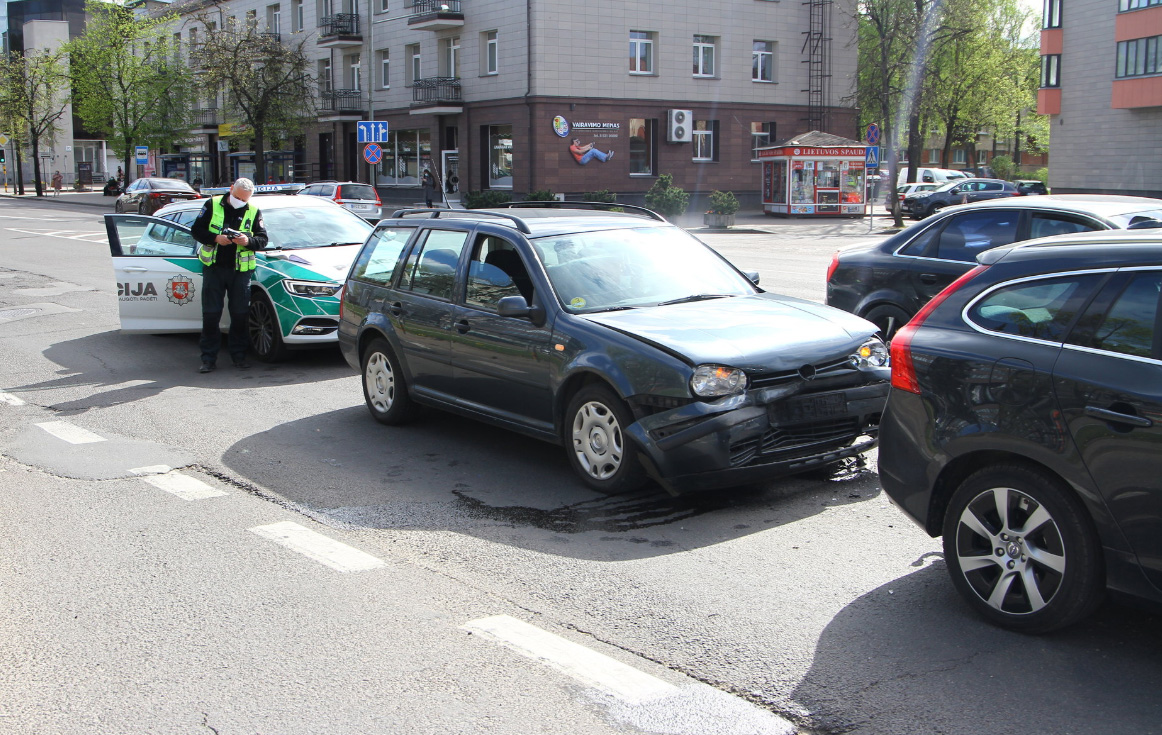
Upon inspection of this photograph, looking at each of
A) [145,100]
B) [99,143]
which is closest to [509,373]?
[145,100]

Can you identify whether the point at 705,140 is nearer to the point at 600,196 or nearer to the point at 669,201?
the point at 600,196

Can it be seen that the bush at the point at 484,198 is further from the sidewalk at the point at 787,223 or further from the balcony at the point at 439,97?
the sidewalk at the point at 787,223

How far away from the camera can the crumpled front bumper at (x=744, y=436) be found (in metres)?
5.69

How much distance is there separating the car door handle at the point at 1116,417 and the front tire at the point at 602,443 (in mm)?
2526

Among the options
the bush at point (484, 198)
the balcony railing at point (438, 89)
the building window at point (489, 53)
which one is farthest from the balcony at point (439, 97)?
the bush at point (484, 198)

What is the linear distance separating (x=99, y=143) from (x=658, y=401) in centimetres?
10438

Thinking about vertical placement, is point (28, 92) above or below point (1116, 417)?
above

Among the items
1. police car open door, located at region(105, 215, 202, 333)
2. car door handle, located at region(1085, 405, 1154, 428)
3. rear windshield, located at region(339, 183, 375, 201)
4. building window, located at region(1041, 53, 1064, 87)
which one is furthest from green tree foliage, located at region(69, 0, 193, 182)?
car door handle, located at region(1085, 405, 1154, 428)

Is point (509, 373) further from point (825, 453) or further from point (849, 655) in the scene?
point (849, 655)

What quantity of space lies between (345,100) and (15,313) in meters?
38.6

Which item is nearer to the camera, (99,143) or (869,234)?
(869,234)

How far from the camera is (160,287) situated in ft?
38.3

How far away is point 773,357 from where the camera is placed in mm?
5891

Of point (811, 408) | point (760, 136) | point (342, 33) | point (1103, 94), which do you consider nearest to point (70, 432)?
point (811, 408)
